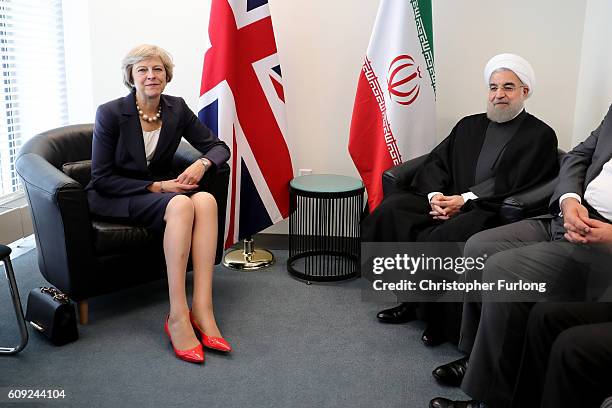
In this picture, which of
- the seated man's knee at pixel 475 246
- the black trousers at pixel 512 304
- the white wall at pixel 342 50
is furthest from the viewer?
the white wall at pixel 342 50

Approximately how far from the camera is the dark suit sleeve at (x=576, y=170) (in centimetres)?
231

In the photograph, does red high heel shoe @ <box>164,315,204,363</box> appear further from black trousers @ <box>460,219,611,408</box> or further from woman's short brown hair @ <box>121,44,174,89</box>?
woman's short brown hair @ <box>121,44,174,89</box>

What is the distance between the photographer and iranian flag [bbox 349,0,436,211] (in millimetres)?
3234

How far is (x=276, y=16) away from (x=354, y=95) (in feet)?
2.21

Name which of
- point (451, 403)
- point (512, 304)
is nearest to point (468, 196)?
point (512, 304)

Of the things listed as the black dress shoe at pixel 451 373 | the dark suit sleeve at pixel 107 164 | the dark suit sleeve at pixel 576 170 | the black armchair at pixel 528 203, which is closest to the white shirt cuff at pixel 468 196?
the black armchair at pixel 528 203

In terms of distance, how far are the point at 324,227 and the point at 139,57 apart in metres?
1.40

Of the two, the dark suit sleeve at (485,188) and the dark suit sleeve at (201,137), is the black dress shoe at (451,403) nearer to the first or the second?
the dark suit sleeve at (485,188)

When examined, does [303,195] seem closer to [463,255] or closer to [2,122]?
[463,255]

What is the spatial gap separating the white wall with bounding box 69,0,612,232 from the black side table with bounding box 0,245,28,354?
1.82m

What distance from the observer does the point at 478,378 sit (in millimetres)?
2023

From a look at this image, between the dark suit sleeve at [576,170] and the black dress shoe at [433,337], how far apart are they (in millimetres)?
722

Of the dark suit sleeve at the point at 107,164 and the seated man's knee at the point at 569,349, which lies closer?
the seated man's knee at the point at 569,349

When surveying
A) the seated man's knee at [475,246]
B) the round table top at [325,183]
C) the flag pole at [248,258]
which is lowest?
the flag pole at [248,258]
